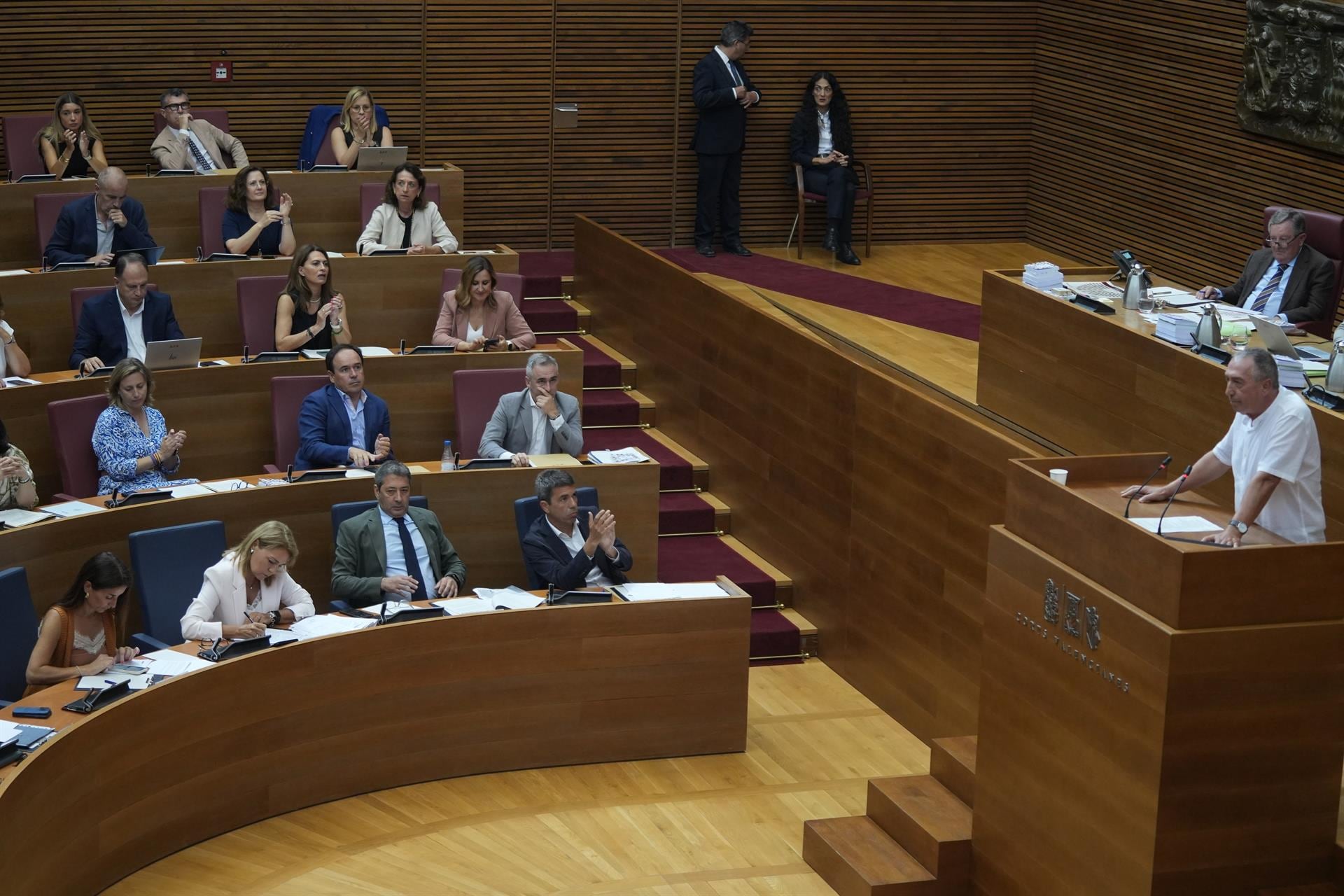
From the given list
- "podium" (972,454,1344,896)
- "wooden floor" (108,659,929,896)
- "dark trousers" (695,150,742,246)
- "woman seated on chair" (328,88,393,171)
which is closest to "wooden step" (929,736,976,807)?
"wooden floor" (108,659,929,896)

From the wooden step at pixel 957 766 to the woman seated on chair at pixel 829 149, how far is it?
4.16m

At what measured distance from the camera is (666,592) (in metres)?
5.23

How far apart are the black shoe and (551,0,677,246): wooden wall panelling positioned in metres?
0.83

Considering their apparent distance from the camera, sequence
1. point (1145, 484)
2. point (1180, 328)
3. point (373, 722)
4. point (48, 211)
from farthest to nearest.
→ 1. point (48, 211)
2. point (1180, 328)
3. point (373, 722)
4. point (1145, 484)

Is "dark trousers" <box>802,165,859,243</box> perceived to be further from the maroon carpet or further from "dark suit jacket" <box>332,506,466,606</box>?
"dark suit jacket" <box>332,506,466,606</box>

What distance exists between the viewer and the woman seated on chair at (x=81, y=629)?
4.38 metres

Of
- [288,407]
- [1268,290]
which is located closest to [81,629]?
[288,407]

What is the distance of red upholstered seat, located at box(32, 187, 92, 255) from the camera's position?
6707 mm

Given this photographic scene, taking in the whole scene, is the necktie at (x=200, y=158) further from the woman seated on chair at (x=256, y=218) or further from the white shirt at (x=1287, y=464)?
the white shirt at (x=1287, y=464)

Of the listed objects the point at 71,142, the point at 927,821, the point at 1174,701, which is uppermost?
the point at 71,142

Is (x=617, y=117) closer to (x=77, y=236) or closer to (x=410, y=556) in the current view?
(x=77, y=236)

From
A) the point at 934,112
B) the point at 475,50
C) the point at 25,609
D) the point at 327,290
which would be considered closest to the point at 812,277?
the point at 934,112

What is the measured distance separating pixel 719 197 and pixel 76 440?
161 inches

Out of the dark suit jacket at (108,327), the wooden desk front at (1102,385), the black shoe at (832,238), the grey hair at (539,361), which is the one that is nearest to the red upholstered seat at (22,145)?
the dark suit jacket at (108,327)
